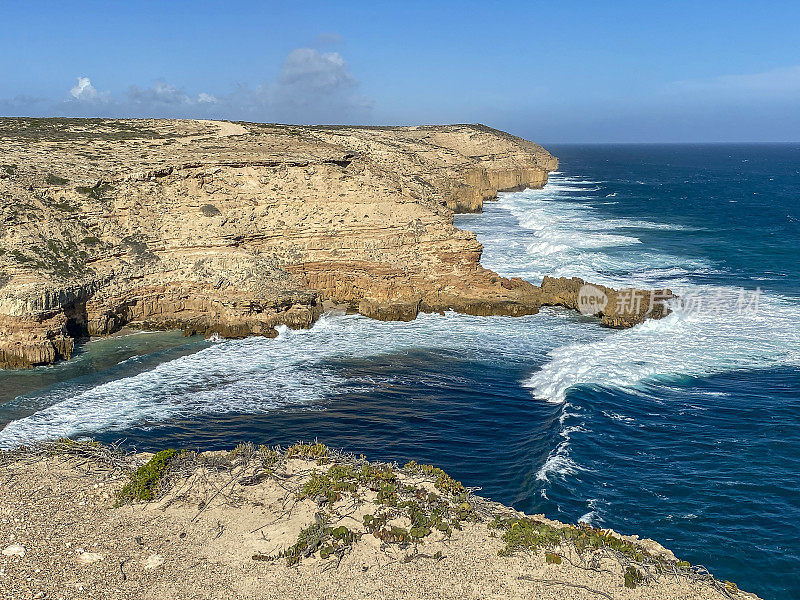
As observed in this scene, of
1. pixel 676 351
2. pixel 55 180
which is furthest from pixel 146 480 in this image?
pixel 55 180

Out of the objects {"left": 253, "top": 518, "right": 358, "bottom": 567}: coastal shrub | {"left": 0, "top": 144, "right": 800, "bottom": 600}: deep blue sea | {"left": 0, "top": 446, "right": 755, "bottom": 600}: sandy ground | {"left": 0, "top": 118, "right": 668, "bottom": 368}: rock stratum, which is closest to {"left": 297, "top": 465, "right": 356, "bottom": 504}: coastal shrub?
{"left": 0, "top": 446, "right": 755, "bottom": 600}: sandy ground

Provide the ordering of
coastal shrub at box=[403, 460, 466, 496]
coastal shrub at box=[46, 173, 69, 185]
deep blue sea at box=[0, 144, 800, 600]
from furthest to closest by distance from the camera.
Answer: coastal shrub at box=[46, 173, 69, 185] → deep blue sea at box=[0, 144, 800, 600] → coastal shrub at box=[403, 460, 466, 496]

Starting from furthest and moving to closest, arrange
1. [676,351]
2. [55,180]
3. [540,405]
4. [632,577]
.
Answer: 1. [55,180]
2. [676,351]
3. [540,405]
4. [632,577]

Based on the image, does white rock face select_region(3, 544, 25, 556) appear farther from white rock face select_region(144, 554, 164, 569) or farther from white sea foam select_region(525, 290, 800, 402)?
white sea foam select_region(525, 290, 800, 402)

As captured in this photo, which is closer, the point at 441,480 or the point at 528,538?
the point at 528,538

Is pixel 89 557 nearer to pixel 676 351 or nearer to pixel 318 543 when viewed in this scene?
pixel 318 543

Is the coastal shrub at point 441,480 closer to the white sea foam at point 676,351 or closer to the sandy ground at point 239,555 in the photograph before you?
the sandy ground at point 239,555

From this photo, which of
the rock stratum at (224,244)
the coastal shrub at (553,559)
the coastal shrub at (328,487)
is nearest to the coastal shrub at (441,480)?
the coastal shrub at (328,487)
